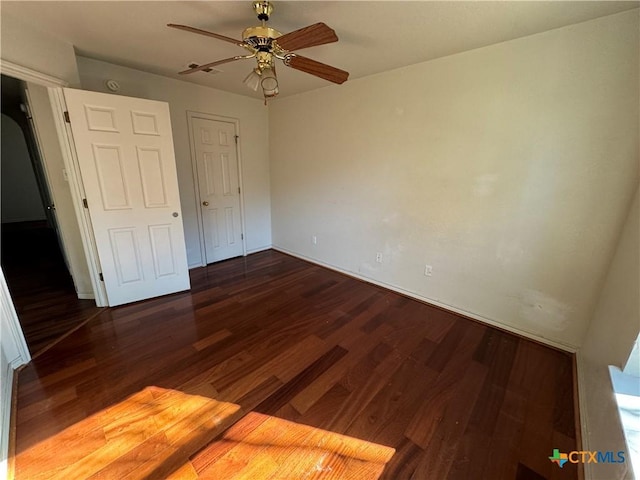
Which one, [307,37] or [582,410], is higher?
[307,37]

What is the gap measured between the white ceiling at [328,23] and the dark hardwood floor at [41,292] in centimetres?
238

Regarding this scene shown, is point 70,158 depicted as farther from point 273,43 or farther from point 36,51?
point 273,43

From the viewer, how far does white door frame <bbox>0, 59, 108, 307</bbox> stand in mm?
1892

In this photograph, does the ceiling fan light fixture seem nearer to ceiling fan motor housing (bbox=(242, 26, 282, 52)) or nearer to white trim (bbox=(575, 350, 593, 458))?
ceiling fan motor housing (bbox=(242, 26, 282, 52))

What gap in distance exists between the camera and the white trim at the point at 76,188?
2.16m

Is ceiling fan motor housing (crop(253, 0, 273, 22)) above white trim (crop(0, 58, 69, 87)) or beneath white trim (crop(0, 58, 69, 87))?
above

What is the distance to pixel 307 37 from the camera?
137 centimetres

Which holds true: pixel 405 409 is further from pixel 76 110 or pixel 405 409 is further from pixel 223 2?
pixel 76 110

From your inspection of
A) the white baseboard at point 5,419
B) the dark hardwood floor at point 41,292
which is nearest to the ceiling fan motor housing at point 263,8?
the white baseboard at point 5,419

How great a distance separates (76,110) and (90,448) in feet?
8.21

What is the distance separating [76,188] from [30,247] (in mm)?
3419

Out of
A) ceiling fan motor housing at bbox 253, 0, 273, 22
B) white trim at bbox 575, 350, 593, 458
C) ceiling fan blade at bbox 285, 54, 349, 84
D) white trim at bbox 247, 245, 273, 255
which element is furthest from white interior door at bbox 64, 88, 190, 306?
white trim at bbox 575, 350, 593, 458

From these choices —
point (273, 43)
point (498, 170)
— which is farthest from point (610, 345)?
point (273, 43)

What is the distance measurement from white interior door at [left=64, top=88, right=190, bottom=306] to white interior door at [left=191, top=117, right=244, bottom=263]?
0.82 meters
